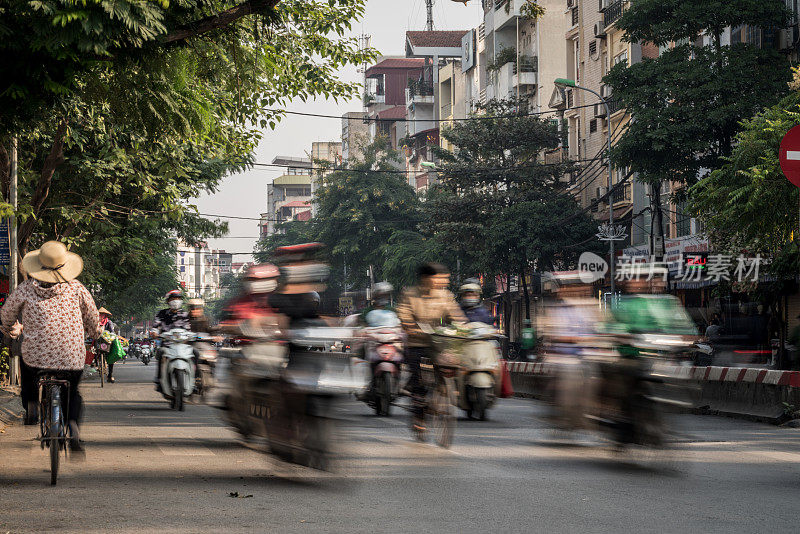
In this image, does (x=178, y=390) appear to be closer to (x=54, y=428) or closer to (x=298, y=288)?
(x=298, y=288)

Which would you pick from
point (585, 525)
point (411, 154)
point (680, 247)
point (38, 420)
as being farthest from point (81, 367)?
point (411, 154)

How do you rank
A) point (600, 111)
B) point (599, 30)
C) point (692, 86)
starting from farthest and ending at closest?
point (599, 30) → point (600, 111) → point (692, 86)

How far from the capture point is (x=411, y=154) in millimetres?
93688

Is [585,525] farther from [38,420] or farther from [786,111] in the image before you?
[786,111]

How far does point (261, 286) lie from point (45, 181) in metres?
15.3

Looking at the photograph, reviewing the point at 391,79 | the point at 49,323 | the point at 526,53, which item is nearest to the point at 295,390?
the point at 49,323

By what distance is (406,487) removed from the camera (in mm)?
8727

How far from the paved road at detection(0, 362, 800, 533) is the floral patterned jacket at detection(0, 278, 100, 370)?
97cm

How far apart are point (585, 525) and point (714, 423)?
9100mm

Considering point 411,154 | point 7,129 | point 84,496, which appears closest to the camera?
point 84,496

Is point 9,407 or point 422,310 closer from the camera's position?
point 422,310

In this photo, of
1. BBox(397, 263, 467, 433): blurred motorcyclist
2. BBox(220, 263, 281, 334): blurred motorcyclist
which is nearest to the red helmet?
BBox(220, 263, 281, 334): blurred motorcyclist

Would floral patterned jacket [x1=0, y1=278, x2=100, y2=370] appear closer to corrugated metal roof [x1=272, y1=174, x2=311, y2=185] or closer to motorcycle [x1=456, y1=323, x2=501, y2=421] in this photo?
motorcycle [x1=456, y1=323, x2=501, y2=421]

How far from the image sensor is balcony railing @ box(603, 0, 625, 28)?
4666 cm
